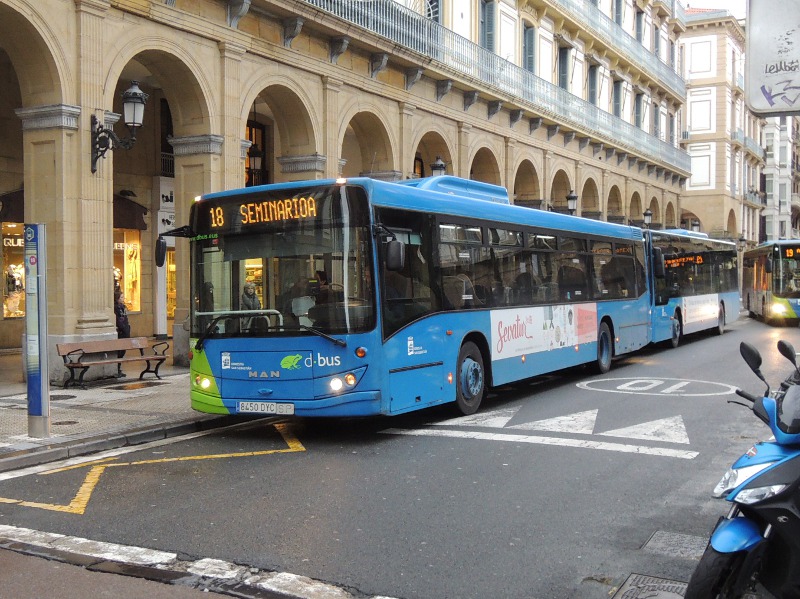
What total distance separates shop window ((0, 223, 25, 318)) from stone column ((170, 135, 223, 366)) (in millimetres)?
4294

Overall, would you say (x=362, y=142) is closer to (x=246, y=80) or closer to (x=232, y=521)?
(x=246, y=80)

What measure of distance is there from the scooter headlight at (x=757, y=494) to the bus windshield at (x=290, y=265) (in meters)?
5.84

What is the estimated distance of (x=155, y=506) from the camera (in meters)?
6.92

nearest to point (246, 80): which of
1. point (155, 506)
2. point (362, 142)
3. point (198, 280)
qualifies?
point (362, 142)

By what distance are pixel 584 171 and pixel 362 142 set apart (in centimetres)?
1428

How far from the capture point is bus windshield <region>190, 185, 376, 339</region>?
9.41 metres

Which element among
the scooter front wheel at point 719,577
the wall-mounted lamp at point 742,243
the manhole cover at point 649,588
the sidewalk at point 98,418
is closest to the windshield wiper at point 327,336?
the sidewalk at point 98,418

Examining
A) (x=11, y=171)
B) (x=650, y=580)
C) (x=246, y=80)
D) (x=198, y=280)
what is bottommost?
(x=650, y=580)

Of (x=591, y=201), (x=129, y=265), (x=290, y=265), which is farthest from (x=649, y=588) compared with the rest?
Result: (x=591, y=201)

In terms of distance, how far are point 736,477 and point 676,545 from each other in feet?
6.21

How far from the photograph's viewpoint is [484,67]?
25906 mm

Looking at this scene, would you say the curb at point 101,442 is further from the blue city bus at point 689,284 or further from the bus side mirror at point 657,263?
the blue city bus at point 689,284

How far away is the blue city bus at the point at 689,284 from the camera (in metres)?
20.6

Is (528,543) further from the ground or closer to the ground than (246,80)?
closer to the ground
